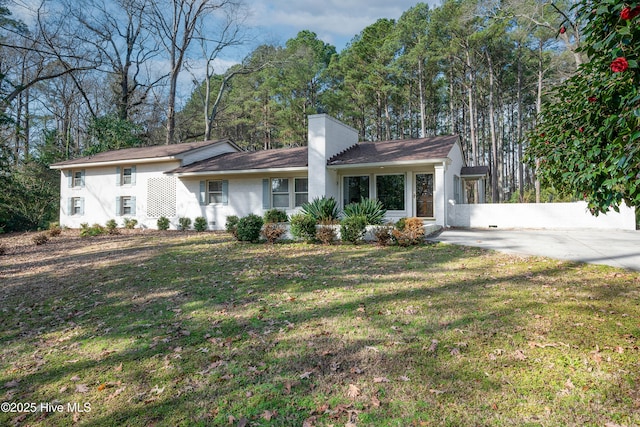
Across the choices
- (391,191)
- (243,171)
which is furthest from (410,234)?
(243,171)

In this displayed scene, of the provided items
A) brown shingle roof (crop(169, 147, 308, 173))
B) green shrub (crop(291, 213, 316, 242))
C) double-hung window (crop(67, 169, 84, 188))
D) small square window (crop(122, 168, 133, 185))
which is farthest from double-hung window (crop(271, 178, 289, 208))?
double-hung window (crop(67, 169, 84, 188))

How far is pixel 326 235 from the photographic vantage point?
10.5 m

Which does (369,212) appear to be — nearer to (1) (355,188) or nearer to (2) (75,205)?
(1) (355,188)

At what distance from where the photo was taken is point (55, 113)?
31.3 m

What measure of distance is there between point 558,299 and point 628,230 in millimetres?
11053

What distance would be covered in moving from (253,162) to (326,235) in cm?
817

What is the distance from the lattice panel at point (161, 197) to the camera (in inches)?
725

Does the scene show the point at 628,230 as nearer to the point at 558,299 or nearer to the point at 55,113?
the point at 558,299

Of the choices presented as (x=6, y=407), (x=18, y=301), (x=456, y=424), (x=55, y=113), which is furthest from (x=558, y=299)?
(x=55, y=113)

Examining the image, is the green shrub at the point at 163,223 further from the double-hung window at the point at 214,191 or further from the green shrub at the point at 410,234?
the green shrub at the point at 410,234

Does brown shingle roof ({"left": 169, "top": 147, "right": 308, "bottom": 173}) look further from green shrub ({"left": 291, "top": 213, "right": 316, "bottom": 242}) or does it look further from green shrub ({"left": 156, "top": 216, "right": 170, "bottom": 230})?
green shrub ({"left": 291, "top": 213, "right": 316, "bottom": 242})

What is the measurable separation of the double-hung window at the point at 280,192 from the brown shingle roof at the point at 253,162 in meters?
0.83

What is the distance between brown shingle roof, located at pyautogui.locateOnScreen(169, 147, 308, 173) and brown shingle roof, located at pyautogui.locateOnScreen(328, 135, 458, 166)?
198cm

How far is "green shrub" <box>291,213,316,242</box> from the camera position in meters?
10.9
